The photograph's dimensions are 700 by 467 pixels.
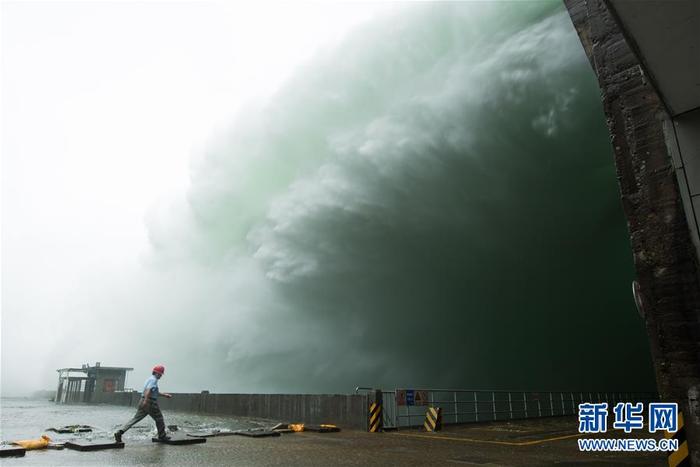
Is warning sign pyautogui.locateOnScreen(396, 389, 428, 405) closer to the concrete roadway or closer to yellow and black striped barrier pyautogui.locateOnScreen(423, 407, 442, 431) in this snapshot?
yellow and black striped barrier pyautogui.locateOnScreen(423, 407, 442, 431)

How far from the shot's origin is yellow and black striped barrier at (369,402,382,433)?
14.7 m

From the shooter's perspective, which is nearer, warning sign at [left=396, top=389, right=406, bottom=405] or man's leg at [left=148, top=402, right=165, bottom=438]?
man's leg at [left=148, top=402, right=165, bottom=438]

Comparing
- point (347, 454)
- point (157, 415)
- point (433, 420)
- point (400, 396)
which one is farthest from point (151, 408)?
point (433, 420)

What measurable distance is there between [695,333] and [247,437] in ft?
34.4

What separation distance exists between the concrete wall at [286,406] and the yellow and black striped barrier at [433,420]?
220 cm

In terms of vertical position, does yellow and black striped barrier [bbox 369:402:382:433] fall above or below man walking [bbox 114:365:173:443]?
below

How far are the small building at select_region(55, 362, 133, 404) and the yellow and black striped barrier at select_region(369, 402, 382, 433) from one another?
7988 cm

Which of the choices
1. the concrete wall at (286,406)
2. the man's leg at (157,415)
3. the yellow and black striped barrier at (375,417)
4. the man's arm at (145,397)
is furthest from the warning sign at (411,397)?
the man's arm at (145,397)

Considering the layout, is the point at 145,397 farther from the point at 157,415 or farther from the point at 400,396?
the point at 400,396

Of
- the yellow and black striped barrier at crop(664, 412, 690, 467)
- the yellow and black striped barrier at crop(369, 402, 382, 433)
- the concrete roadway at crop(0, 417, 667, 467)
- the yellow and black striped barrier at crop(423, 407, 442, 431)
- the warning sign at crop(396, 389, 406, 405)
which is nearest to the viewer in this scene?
the yellow and black striped barrier at crop(664, 412, 690, 467)

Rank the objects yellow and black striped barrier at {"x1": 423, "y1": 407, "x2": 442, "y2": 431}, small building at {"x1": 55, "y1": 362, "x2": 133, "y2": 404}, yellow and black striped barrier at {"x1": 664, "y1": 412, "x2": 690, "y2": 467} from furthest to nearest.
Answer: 1. small building at {"x1": 55, "y1": 362, "x2": 133, "y2": 404}
2. yellow and black striped barrier at {"x1": 423, "y1": 407, "x2": 442, "y2": 431}
3. yellow and black striped barrier at {"x1": 664, "y1": 412, "x2": 690, "y2": 467}

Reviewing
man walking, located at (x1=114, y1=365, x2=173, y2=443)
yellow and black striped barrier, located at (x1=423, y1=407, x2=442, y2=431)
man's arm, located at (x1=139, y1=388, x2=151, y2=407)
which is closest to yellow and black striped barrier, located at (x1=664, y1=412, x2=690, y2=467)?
Answer: man walking, located at (x1=114, y1=365, x2=173, y2=443)

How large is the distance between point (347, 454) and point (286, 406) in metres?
11.9

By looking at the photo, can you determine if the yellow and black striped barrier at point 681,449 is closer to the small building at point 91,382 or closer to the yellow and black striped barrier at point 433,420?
the yellow and black striped barrier at point 433,420
